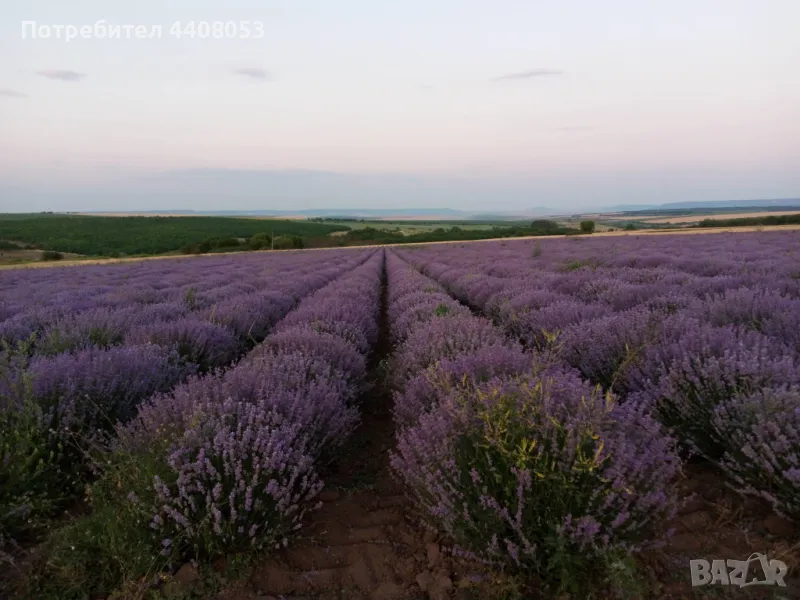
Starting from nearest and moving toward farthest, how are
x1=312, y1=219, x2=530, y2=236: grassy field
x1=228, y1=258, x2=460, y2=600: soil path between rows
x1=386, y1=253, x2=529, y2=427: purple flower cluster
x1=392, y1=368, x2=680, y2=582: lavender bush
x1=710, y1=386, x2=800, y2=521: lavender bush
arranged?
x1=392, y1=368, x2=680, y2=582: lavender bush < x1=710, y1=386, x2=800, y2=521: lavender bush < x1=228, y1=258, x2=460, y2=600: soil path between rows < x1=386, y1=253, x2=529, y2=427: purple flower cluster < x1=312, y1=219, x2=530, y2=236: grassy field

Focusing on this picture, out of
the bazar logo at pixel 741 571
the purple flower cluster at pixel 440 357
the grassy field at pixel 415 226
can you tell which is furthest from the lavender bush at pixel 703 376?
the grassy field at pixel 415 226

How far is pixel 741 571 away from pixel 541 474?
899 mm

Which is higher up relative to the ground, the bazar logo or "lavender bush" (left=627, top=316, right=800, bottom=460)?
"lavender bush" (left=627, top=316, right=800, bottom=460)

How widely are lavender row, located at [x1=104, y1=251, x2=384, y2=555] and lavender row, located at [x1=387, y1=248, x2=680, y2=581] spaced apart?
0.58m

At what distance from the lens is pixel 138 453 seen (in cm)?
237

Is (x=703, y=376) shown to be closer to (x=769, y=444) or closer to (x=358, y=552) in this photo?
(x=769, y=444)

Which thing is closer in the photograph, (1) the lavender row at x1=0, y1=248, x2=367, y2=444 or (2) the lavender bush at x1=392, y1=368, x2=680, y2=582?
(2) the lavender bush at x1=392, y1=368, x2=680, y2=582

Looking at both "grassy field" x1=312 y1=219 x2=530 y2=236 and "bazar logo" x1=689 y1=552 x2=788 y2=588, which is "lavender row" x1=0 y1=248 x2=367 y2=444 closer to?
"bazar logo" x1=689 y1=552 x2=788 y2=588

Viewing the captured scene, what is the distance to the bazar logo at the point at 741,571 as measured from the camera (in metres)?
1.79

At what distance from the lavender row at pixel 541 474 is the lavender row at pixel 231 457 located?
58cm

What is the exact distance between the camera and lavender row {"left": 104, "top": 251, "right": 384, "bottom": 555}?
202cm

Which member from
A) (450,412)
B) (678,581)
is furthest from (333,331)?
(678,581)

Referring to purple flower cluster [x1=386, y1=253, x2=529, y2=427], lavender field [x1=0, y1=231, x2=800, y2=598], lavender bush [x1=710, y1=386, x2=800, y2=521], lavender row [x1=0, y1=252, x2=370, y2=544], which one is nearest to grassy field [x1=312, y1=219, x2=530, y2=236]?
purple flower cluster [x1=386, y1=253, x2=529, y2=427]

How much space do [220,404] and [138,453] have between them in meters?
0.44
